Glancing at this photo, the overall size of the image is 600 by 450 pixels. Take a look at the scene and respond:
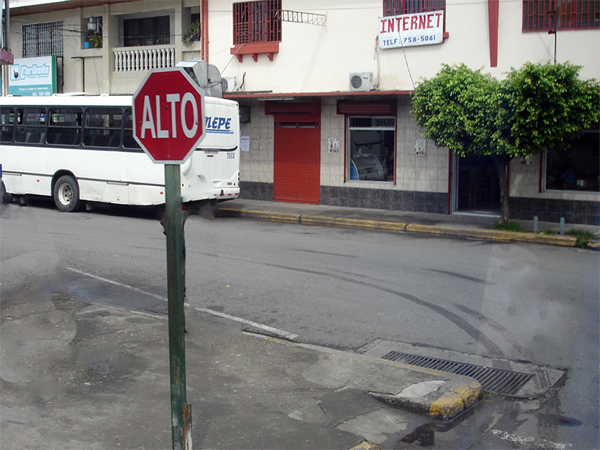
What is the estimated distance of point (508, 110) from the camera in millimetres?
13727

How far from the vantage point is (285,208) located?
18562 millimetres

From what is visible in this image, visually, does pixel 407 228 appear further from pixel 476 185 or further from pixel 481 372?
pixel 481 372

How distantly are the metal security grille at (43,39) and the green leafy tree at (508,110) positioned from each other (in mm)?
15874

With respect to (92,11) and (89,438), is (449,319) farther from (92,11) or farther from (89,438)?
(92,11)

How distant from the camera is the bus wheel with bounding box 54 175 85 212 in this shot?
17266 mm

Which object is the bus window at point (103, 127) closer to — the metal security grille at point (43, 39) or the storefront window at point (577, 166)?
the metal security grille at point (43, 39)

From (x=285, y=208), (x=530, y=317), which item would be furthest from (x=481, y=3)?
(x=530, y=317)

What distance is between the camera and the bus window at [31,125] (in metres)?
17.9

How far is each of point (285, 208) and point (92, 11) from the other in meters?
11.1

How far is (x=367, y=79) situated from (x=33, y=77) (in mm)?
14654

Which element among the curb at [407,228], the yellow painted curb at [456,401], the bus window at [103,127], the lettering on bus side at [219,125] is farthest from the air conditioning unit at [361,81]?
the yellow painted curb at [456,401]

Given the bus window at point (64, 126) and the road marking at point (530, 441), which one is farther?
the bus window at point (64, 126)

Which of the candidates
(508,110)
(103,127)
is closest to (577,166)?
(508,110)

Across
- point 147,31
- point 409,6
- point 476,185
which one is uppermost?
point 147,31
